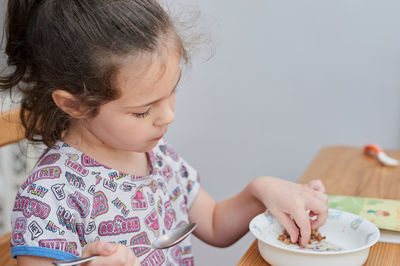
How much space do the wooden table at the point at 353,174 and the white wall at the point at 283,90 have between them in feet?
1.52

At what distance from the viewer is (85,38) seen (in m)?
0.71

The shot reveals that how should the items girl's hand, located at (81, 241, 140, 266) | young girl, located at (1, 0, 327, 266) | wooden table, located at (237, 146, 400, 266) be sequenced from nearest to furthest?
girl's hand, located at (81, 241, 140, 266), young girl, located at (1, 0, 327, 266), wooden table, located at (237, 146, 400, 266)

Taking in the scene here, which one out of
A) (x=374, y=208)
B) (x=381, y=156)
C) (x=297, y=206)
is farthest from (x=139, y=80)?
(x=381, y=156)

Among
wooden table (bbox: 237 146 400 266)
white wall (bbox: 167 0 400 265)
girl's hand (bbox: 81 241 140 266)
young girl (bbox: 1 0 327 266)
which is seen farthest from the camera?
white wall (bbox: 167 0 400 265)

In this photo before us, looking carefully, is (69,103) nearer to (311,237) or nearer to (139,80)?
(139,80)

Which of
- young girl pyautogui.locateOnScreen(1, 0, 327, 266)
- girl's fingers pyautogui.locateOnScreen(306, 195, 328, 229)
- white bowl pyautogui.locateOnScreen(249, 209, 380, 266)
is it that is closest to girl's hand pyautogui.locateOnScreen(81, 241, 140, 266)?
young girl pyautogui.locateOnScreen(1, 0, 327, 266)

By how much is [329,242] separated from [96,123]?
395mm

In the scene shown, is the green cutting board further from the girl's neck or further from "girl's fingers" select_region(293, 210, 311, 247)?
the girl's neck

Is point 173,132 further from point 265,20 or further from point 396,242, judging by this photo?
point 396,242

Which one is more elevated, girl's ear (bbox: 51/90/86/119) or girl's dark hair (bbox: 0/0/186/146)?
girl's dark hair (bbox: 0/0/186/146)

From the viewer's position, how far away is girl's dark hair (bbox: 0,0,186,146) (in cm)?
71

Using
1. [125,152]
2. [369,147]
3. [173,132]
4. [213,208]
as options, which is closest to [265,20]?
[173,132]

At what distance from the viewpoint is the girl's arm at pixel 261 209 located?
76 cm

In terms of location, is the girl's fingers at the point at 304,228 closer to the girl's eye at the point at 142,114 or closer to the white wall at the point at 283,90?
the girl's eye at the point at 142,114
